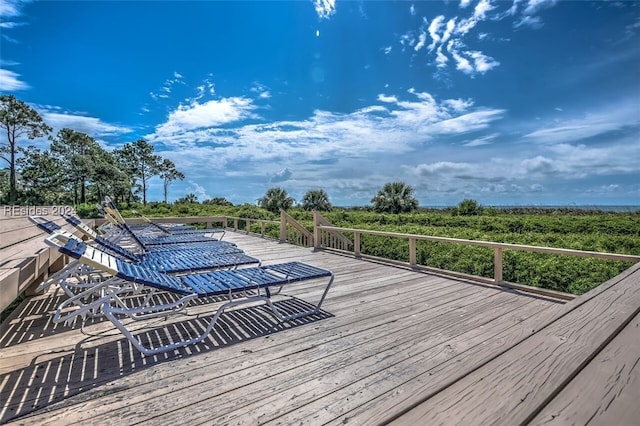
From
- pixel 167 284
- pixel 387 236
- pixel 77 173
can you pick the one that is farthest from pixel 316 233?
pixel 77 173

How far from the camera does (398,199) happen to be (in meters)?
23.2

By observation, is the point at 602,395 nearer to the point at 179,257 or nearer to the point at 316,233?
the point at 179,257

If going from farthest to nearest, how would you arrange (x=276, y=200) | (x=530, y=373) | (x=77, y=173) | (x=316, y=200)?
(x=77, y=173) → (x=316, y=200) → (x=276, y=200) → (x=530, y=373)

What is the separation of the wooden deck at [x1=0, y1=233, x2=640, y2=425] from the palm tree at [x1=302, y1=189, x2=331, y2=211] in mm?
20294

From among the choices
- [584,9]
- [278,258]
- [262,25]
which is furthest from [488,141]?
[278,258]

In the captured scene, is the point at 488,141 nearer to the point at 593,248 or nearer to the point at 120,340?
the point at 593,248

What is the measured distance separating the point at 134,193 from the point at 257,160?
22915mm

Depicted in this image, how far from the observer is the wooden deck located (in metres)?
0.67

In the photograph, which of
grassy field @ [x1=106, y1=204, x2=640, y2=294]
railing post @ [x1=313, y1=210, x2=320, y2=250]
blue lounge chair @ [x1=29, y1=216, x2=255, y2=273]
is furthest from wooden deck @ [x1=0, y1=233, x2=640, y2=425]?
railing post @ [x1=313, y1=210, x2=320, y2=250]

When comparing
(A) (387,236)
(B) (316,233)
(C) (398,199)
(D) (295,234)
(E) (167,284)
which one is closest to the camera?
(E) (167,284)

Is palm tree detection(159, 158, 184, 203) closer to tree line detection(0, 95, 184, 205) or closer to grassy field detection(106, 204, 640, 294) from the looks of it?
tree line detection(0, 95, 184, 205)

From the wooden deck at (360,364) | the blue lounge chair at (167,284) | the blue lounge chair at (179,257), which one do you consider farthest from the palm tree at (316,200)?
the blue lounge chair at (167,284)

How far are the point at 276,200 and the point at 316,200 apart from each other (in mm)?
3320

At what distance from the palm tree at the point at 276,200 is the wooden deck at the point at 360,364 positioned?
19227 mm
